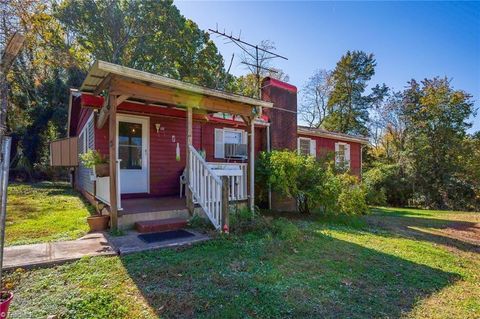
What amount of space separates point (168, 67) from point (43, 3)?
8.10m

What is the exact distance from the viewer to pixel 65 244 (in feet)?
14.0

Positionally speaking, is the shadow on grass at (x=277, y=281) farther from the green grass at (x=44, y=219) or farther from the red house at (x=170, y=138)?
the green grass at (x=44, y=219)

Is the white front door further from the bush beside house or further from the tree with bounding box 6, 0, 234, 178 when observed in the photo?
the tree with bounding box 6, 0, 234, 178

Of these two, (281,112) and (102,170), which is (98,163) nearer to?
(102,170)

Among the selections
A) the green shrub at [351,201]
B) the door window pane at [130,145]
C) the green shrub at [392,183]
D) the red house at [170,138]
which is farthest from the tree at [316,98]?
the door window pane at [130,145]

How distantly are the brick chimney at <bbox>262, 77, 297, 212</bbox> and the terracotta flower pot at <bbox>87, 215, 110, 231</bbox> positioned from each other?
595cm

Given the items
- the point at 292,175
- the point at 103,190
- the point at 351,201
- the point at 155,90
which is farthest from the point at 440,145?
the point at 103,190

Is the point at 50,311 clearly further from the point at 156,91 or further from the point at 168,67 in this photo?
the point at 168,67

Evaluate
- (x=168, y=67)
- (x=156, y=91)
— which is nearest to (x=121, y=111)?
(x=156, y=91)

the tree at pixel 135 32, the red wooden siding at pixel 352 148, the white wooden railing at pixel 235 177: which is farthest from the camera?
the tree at pixel 135 32

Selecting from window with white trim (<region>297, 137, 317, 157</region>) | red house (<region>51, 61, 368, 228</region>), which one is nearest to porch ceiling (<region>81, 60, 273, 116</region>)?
red house (<region>51, 61, 368, 228</region>)

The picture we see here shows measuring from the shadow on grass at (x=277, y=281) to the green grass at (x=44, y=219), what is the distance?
229cm

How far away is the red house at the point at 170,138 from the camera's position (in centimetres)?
493

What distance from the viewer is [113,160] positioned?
475cm
